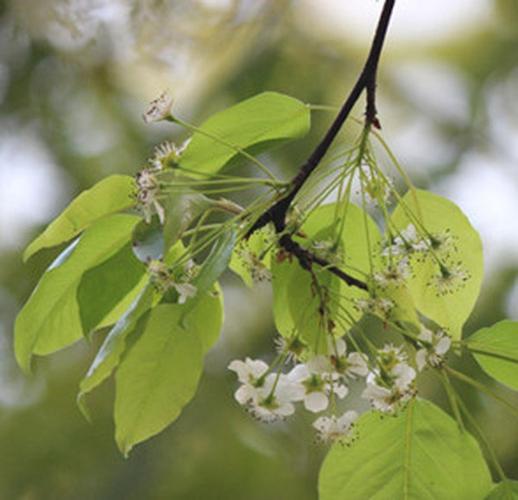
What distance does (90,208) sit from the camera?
1.81ft

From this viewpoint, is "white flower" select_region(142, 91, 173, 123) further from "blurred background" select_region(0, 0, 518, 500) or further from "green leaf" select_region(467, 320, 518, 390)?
"blurred background" select_region(0, 0, 518, 500)

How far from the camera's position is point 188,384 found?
52cm

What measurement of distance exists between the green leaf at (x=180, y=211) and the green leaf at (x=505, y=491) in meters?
0.19

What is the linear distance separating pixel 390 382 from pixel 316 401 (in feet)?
0.12

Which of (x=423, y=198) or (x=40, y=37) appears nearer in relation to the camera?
(x=423, y=198)

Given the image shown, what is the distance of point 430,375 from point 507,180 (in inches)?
15.6

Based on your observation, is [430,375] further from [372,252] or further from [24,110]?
[372,252]

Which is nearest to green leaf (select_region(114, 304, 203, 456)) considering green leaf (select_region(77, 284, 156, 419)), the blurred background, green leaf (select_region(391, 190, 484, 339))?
green leaf (select_region(77, 284, 156, 419))

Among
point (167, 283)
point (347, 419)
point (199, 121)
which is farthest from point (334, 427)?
point (199, 121)

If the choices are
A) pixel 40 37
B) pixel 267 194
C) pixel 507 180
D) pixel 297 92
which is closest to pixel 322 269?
pixel 267 194

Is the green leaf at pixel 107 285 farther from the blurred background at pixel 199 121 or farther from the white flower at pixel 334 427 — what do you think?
the blurred background at pixel 199 121

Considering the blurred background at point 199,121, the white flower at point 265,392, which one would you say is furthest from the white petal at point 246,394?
the blurred background at point 199,121

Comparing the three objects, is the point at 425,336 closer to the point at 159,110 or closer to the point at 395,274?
the point at 395,274

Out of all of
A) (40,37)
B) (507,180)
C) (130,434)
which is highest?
(130,434)
